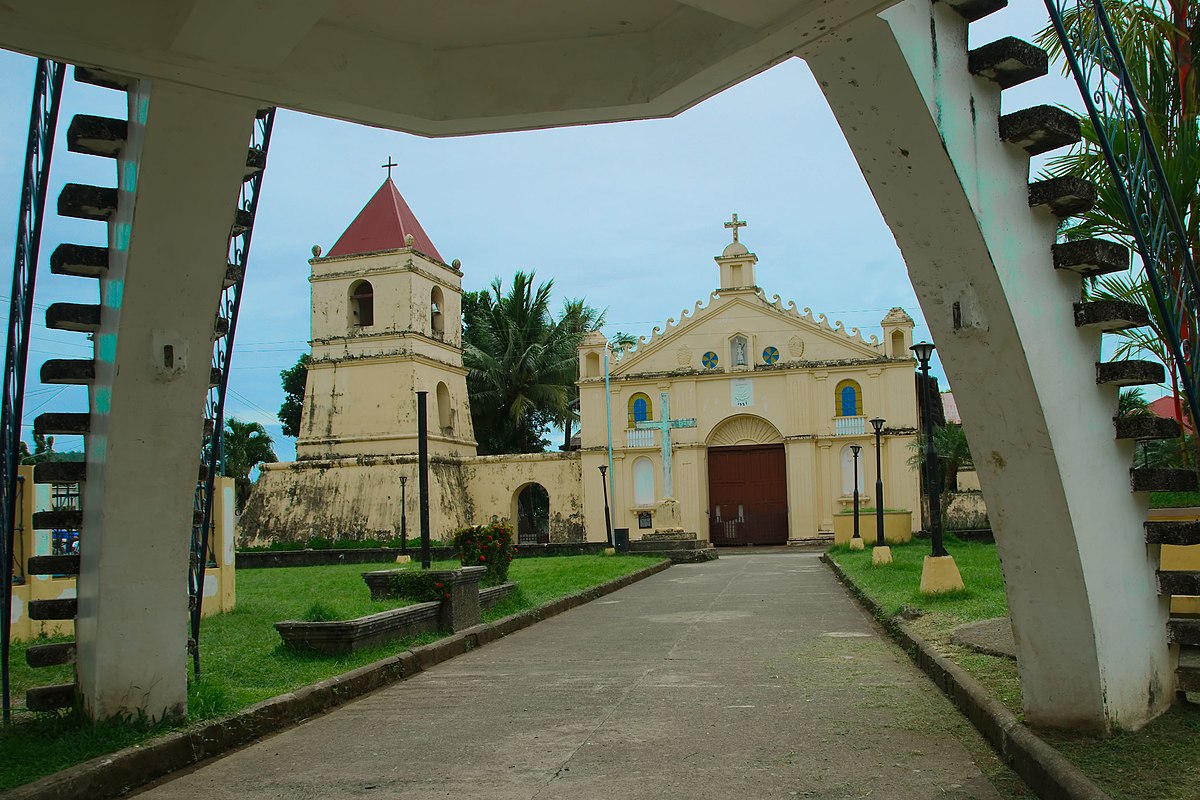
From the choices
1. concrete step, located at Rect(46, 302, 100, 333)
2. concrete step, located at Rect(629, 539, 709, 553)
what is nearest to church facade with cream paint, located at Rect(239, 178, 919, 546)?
concrete step, located at Rect(629, 539, 709, 553)

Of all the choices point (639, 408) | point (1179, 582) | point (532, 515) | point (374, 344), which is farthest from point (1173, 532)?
point (532, 515)

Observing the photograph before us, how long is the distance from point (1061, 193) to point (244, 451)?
5619cm

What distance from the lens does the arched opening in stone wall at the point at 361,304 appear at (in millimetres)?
38969

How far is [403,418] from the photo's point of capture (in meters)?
38.1

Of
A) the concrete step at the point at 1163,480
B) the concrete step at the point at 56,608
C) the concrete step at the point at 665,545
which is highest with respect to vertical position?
the concrete step at the point at 1163,480

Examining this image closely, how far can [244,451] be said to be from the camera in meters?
56.9

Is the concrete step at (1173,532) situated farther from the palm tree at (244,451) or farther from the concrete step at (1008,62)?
the palm tree at (244,451)

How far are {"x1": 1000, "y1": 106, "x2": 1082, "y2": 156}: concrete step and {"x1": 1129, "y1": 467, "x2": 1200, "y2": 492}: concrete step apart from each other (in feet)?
5.51

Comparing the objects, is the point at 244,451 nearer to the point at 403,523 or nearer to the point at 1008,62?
the point at 403,523

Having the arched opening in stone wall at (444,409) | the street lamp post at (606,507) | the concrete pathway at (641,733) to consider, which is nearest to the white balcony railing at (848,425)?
the street lamp post at (606,507)

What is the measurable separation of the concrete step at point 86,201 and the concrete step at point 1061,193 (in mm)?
4804

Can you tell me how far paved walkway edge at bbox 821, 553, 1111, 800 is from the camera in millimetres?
4324

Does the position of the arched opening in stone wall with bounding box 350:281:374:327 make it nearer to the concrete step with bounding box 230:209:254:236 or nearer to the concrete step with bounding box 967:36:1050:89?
the concrete step with bounding box 230:209:254:236

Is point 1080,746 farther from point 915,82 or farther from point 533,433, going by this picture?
point 533,433
